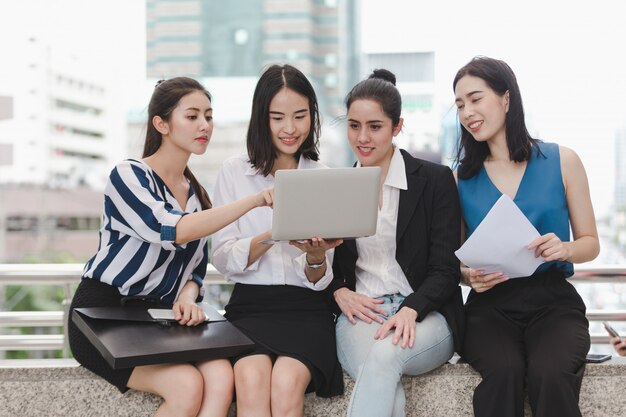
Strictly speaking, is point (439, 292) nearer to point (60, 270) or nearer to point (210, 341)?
point (210, 341)

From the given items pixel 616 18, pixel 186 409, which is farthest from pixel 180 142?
pixel 616 18

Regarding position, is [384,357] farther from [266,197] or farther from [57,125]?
[57,125]

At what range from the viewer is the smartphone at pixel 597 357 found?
1.92 meters

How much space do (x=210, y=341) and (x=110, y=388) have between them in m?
0.35

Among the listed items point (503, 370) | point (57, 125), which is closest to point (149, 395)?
point (503, 370)

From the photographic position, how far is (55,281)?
2.37 metres

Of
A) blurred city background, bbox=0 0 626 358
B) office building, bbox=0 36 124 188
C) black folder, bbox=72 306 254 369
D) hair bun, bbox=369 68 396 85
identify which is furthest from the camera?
office building, bbox=0 36 124 188

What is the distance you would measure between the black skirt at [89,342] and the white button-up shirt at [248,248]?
0.84ft

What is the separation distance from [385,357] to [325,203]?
414 mm

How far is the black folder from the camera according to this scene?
163cm

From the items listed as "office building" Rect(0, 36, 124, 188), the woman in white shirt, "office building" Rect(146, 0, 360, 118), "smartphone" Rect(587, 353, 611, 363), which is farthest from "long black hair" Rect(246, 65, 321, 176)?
"office building" Rect(0, 36, 124, 188)

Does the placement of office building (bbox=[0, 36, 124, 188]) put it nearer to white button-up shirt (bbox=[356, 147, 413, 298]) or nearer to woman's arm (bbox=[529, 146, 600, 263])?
white button-up shirt (bbox=[356, 147, 413, 298])

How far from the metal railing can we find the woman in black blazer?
59cm

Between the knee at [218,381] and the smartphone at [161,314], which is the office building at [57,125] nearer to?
the smartphone at [161,314]
